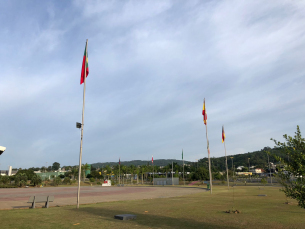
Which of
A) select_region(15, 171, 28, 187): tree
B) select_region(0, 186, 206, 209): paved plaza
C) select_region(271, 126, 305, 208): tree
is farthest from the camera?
select_region(15, 171, 28, 187): tree

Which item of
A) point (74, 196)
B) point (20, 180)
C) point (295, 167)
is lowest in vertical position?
point (20, 180)

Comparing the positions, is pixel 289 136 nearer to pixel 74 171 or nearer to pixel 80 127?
pixel 80 127

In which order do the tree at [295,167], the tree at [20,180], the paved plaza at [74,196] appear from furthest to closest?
1. the tree at [20,180]
2. the paved plaza at [74,196]
3. the tree at [295,167]

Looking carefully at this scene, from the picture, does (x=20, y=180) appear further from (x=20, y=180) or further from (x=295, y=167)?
(x=295, y=167)

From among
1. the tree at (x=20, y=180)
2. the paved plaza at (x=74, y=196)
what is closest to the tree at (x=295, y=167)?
the paved plaza at (x=74, y=196)

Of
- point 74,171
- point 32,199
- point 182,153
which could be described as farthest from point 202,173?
point 32,199

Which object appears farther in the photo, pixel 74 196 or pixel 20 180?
pixel 20 180

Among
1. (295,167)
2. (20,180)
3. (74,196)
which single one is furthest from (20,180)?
(295,167)

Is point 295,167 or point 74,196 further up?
point 295,167

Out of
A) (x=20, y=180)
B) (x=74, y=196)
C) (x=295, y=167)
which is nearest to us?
(x=295, y=167)

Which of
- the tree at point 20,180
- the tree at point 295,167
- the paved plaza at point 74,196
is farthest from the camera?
the tree at point 20,180

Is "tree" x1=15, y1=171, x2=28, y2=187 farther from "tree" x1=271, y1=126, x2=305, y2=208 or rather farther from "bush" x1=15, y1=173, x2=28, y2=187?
"tree" x1=271, y1=126, x2=305, y2=208

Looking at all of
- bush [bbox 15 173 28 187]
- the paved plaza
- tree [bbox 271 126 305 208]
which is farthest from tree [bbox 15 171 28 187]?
tree [bbox 271 126 305 208]

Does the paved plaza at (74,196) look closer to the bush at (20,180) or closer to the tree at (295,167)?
the tree at (295,167)
